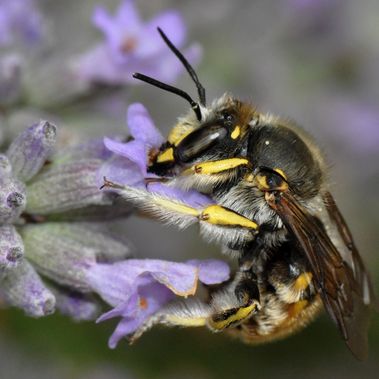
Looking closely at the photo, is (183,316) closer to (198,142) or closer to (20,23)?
(198,142)

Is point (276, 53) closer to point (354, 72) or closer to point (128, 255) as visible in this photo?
point (354, 72)

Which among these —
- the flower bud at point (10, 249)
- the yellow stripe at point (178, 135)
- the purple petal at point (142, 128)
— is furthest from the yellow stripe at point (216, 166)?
the flower bud at point (10, 249)

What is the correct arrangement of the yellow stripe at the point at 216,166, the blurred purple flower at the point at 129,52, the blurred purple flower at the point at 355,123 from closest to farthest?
1. the yellow stripe at the point at 216,166
2. the blurred purple flower at the point at 129,52
3. the blurred purple flower at the point at 355,123

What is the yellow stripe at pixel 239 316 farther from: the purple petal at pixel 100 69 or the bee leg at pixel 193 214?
the purple petal at pixel 100 69

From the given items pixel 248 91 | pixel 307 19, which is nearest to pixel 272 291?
pixel 248 91

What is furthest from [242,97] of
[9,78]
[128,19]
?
[9,78]
